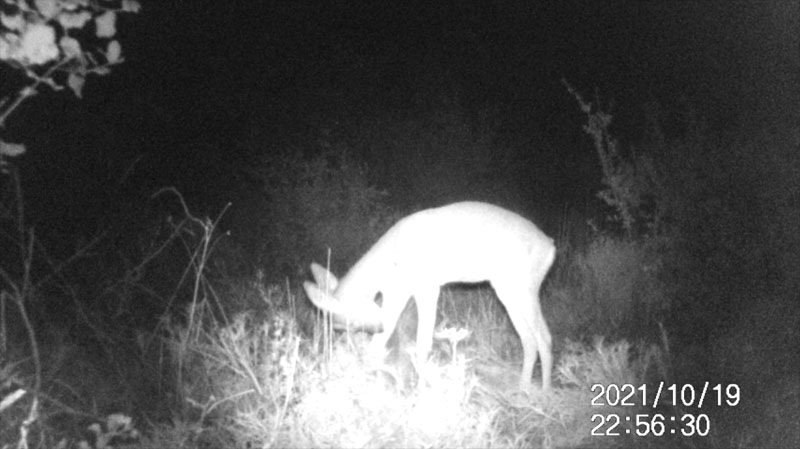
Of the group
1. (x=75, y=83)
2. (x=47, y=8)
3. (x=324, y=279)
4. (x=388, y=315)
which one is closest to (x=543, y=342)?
(x=388, y=315)

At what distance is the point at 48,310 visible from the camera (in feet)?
33.1

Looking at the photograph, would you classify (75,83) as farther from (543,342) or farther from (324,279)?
(543,342)

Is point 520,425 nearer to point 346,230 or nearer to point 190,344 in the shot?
point 190,344

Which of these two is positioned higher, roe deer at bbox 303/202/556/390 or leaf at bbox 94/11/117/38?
leaf at bbox 94/11/117/38

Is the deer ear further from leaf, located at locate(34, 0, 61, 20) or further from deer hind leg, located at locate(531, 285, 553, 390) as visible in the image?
leaf, located at locate(34, 0, 61, 20)

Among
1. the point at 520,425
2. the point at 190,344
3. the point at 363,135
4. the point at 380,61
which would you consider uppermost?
Answer: the point at 380,61

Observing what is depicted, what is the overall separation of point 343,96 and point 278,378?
10.6 m

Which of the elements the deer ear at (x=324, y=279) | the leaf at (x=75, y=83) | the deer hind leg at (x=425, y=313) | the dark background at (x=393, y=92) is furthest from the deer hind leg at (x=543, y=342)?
the dark background at (x=393, y=92)

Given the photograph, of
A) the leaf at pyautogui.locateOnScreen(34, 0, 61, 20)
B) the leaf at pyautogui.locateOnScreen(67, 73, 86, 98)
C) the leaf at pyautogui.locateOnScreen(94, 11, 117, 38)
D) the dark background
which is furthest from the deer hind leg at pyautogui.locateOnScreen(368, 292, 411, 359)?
the dark background

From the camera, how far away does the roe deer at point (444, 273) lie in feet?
27.7

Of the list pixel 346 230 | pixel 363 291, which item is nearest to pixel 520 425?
pixel 363 291

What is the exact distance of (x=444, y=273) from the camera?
847 cm

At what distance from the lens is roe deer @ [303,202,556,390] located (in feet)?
27.7

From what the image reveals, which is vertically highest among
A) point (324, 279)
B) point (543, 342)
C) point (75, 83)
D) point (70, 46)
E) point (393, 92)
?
point (393, 92)
